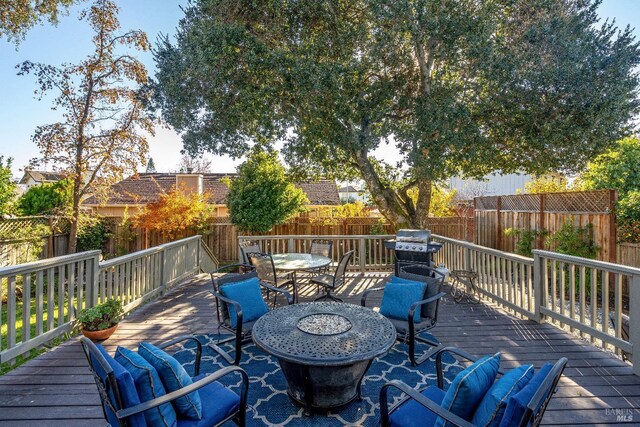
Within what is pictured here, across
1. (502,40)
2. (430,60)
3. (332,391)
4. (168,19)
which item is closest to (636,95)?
(502,40)

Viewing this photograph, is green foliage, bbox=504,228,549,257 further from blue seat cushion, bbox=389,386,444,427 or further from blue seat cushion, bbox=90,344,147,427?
blue seat cushion, bbox=90,344,147,427

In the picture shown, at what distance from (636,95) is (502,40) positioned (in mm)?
2862

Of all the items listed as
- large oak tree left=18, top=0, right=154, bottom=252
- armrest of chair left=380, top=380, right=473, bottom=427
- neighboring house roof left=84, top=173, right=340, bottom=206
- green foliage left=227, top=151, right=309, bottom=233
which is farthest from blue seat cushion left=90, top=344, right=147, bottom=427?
neighboring house roof left=84, top=173, right=340, bottom=206

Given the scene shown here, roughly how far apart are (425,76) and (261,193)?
5369 mm

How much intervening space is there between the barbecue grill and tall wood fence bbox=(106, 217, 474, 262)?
163 inches

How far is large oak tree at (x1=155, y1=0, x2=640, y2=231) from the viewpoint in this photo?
18.5ft

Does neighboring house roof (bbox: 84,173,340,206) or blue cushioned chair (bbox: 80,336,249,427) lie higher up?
neighboring house roof (bbox: 84,173,340,206)

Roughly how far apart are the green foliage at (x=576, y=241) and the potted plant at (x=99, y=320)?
25.9 feet

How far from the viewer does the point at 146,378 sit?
159 centimetres

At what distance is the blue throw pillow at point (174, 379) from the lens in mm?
1717

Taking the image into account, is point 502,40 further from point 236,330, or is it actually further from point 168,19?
point 168,19

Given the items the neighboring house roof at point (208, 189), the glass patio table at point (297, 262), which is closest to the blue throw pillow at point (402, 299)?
the glass patio table at point (297, 262)

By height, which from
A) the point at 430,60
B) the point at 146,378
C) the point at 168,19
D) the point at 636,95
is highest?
the point at 168,19

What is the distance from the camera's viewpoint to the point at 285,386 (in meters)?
2.84
